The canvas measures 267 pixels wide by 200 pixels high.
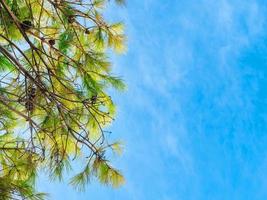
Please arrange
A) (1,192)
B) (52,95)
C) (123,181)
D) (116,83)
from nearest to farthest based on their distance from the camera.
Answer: (1,192)
(52,95)
(123,181)
(116,83)

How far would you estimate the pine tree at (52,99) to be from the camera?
11.1 ft

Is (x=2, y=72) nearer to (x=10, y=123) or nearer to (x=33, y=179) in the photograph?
(x=10, y=123)

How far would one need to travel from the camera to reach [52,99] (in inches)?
135

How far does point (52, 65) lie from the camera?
12.3ft

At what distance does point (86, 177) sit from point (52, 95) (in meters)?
0.63

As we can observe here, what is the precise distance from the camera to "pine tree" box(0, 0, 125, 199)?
3.38 meters

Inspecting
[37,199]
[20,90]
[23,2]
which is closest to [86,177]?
[37,199]

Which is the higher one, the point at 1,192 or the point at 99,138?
the point at 99,138

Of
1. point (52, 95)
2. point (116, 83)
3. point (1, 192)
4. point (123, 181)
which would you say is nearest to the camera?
point (1, 192)

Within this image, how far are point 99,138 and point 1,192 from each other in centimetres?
77

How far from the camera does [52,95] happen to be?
11.0 feet

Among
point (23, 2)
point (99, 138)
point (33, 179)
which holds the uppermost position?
point (23, 2)

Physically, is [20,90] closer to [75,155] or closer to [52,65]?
[52,65]

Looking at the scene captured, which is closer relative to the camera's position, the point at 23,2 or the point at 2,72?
the point at 2,72
